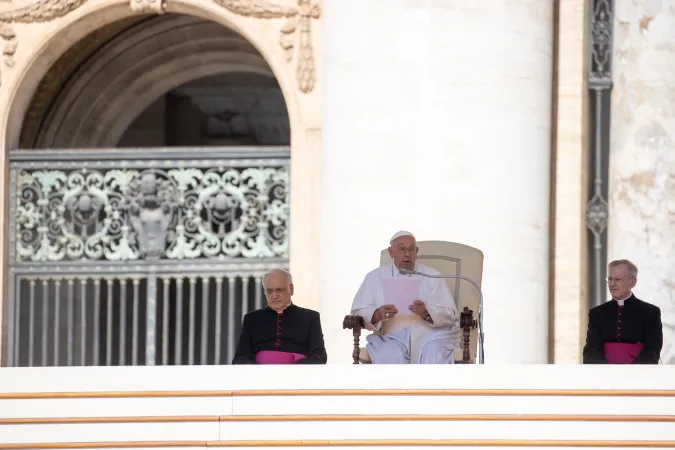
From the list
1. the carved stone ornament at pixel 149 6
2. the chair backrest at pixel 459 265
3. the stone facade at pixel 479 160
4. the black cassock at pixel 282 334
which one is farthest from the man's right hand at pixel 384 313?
the carved stone ornament at pixel 149 6

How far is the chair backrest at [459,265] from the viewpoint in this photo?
11609mm

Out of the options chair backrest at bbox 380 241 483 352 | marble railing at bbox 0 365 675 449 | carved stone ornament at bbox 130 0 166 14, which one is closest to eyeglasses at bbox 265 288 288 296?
chair backrest at bbox 380 241 483 352

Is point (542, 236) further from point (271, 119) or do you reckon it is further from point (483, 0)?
point (271, 119)

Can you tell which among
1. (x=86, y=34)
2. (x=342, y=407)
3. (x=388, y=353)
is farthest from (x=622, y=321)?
(x=86, y=34)

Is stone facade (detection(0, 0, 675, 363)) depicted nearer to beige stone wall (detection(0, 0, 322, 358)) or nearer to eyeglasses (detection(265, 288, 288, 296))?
beige stone wall (detection(0, 0, 322, 358))

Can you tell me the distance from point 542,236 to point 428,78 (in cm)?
128

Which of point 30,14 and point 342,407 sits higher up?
point 30,14

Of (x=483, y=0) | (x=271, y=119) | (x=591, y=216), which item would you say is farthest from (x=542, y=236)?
(x=271, y=119)

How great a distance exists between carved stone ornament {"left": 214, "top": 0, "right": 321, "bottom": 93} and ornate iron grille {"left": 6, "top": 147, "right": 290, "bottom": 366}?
0.57 m

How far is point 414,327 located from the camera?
448 inches

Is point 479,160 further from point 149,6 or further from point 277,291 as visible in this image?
point 149,6

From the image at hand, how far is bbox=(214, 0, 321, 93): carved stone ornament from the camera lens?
14.2 metres

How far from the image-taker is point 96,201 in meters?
14.5

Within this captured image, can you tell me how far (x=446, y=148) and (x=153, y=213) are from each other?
7.86 feet
